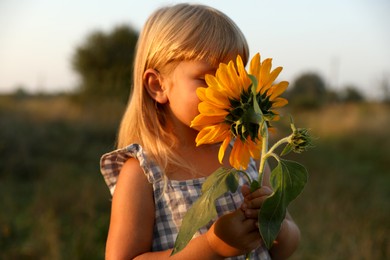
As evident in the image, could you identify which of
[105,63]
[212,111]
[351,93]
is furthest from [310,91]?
[212,111]

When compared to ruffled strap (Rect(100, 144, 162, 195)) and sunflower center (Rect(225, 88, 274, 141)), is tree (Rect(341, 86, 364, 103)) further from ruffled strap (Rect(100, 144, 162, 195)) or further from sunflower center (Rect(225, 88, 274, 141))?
sunflower center (Rect(225, 88, 274, 141))

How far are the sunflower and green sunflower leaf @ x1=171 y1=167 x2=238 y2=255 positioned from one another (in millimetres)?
74

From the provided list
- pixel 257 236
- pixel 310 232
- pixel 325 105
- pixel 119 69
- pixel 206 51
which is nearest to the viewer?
pixel 257 236

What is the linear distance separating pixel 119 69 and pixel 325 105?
1001cm

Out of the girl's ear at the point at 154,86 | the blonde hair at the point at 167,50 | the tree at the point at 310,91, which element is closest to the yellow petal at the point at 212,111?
the blonde hair at the point at 167,50

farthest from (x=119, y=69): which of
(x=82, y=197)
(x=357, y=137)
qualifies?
(x=82, y=197)

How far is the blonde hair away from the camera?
1318 mm

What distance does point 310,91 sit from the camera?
20812mm

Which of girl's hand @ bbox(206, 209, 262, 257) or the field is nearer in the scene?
girl's hand @ bbox(206, 209, 262, 257)

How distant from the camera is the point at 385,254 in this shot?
3494mm

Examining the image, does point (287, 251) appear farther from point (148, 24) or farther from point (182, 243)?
point (148, 24)

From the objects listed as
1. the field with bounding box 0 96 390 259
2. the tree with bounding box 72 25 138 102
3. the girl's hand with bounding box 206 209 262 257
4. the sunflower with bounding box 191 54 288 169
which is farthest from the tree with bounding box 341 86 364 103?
the sunflower with bounding box 191 54 288 169

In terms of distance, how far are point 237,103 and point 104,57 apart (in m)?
11.5

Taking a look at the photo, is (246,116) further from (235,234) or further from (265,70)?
(235,234)
